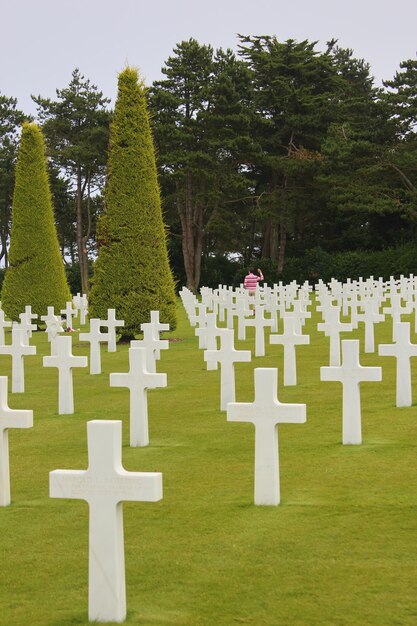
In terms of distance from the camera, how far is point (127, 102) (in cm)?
2181

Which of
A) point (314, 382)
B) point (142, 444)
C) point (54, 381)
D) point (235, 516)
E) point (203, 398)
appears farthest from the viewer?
point (54, 381)

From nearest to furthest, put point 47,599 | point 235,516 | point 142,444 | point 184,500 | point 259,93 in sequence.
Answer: point 47,599 < point 235,516 < point 184,500 < point 142,444 < point 259,93

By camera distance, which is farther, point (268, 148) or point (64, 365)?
point (268, 148)

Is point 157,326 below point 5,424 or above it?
above

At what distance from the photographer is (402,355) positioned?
10.4 meters

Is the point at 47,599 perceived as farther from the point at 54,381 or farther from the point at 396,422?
the point at 54,381

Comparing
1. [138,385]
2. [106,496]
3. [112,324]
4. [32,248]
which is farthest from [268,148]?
[106,496]

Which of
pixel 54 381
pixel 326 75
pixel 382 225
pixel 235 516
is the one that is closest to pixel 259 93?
pixel 326 75

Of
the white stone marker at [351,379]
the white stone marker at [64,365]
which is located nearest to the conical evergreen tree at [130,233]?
the white stone marker at [64,365]

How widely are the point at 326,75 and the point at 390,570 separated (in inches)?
1957

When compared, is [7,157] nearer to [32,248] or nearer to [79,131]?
[79,131]

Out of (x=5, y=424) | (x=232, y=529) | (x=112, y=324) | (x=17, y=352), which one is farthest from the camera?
(x=112, y=324)

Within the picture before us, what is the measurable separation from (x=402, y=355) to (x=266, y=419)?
13.6 feet

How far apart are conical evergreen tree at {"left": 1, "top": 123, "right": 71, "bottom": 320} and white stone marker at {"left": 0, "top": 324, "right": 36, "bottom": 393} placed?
12951 millimetres
